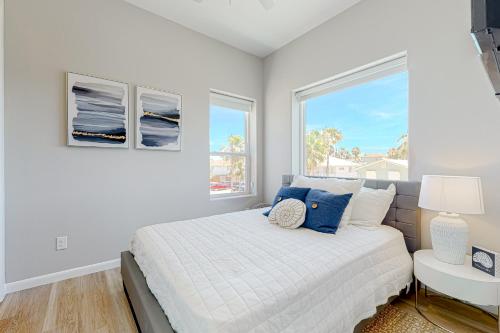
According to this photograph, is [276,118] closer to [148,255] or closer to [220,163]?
[220,163]

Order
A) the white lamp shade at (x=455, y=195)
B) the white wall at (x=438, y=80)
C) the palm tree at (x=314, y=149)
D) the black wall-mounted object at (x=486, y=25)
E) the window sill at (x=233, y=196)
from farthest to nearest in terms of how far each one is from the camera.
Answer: the window sill at (x=233, y=196), the palm tree at (x=314, y=149), the white wall at (x=438, y=80), the white lamp shade at (x=455, y=195), the black wall-mounted object at (x=486, y=25)

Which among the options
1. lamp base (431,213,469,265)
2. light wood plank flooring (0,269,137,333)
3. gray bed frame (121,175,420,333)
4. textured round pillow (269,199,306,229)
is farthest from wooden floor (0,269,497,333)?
textured round pillow (269,199,306,229)

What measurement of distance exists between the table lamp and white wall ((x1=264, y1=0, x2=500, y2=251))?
307mm

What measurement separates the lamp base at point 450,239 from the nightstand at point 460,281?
0.05 metres

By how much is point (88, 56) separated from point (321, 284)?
2.88 meters

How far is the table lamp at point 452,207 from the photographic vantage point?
1.51m

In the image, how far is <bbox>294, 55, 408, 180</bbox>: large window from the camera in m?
2.31

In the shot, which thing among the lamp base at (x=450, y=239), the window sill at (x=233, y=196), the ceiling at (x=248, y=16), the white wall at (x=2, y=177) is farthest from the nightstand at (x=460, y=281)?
the white wall at (x=2, y=177)

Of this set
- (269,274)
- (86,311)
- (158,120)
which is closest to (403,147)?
(269,274)

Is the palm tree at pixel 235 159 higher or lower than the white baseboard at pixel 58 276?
higher

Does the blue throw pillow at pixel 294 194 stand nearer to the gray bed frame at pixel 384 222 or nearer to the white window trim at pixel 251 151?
the gray bed frame at pixel 384 222

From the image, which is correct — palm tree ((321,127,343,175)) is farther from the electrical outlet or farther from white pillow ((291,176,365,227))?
the electrical outlet

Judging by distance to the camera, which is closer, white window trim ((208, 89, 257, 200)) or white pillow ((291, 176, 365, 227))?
white pillow ((291, 176, 365, 227))

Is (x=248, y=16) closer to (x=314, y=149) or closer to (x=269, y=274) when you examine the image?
(x=314, y=149)
